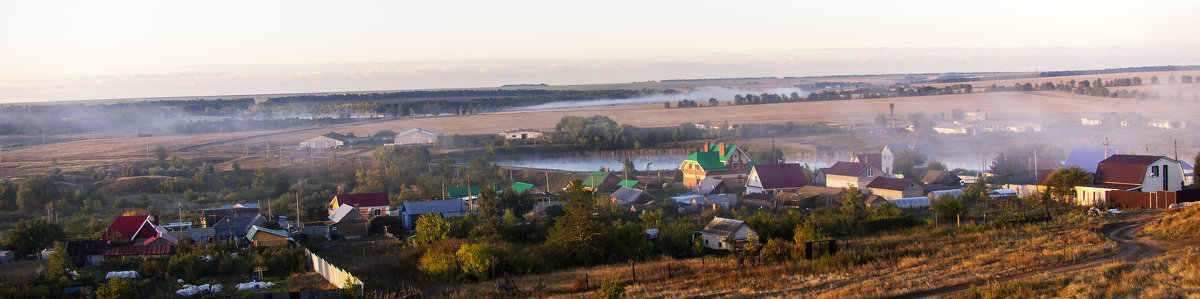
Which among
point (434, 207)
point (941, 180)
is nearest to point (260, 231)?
point (434, 207)

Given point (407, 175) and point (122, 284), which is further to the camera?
point (407, 175)

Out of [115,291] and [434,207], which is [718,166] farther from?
[115,291]

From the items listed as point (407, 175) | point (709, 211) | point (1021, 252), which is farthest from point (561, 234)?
point (407, 175)

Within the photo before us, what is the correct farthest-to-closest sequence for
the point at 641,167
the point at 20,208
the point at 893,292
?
the point at 641,167 → the point at 20,208 → the point at 893,292

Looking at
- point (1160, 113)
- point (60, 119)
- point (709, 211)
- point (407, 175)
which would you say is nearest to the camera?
point (709, 211)

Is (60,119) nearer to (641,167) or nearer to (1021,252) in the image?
(641,167)

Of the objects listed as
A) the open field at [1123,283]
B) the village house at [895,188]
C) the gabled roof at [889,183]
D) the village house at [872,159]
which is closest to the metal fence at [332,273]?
the open field at [1123,283]

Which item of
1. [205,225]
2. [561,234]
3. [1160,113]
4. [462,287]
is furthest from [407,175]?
[1160,113]
